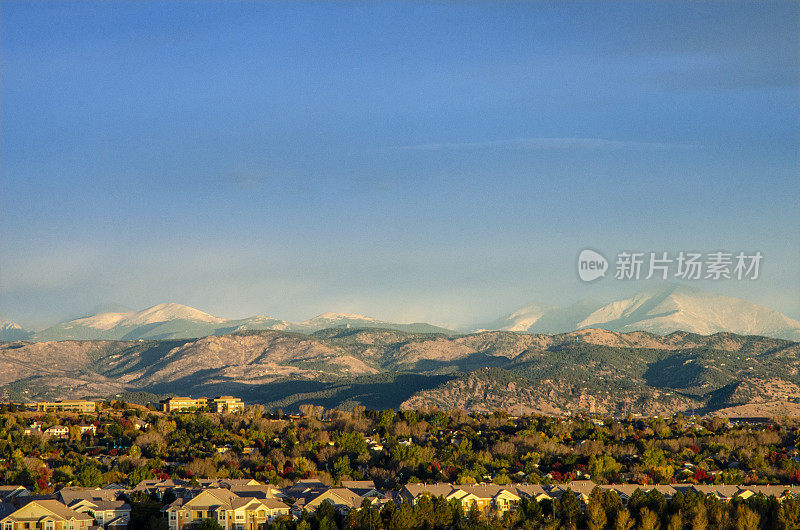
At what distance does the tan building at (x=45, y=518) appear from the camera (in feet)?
279

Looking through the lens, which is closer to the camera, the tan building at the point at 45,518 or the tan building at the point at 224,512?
the tan building at the point at 45,518

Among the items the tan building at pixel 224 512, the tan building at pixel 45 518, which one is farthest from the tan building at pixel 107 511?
the tan building at pixel 224 512

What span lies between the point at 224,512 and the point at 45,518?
1377 centimetres

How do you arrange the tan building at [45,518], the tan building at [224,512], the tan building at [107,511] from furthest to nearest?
the tan building at [224,512], the tan building at [107,511], the tan building at [45,518]

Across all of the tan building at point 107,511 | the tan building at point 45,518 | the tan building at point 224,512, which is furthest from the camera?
the tan building at point 224,512

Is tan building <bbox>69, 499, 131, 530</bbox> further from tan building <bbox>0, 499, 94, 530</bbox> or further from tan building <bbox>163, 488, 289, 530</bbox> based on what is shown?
tan building <bbox>163, 488, 289, 530</bbox>

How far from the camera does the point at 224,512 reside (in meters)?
91.2

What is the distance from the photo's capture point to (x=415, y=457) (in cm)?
13138

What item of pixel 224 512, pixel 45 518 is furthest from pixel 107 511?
pixel 224 512

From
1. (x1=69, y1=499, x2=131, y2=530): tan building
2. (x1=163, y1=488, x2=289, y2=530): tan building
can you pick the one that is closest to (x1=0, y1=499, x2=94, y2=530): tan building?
(x1=69, y1=499, x2=131, y2=530): tan building

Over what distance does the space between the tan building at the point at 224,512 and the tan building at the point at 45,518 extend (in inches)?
266

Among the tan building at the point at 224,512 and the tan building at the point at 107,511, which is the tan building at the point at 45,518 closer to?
the tan building at the point at 107,511

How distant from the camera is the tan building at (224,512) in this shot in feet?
297

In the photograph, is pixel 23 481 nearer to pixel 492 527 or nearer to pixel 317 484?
pixel 317 484
